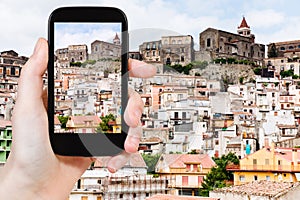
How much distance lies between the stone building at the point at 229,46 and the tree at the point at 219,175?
2.49 m

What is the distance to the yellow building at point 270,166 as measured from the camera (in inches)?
177

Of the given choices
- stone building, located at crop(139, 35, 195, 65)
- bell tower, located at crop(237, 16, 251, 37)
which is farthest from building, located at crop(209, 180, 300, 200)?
bell tower, located at crop(237, 16, 251, 37)

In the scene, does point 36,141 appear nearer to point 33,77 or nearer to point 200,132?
point 33,77

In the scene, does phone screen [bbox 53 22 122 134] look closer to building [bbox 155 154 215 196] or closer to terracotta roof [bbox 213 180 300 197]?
terracotta roof [bbox 213 180 300 197]

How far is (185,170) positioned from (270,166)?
714 millimetres

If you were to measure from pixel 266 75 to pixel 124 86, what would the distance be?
21.8 ft

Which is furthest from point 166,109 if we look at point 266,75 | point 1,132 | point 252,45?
point 252,45

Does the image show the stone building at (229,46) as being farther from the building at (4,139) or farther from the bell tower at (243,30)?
the building at (4,139)

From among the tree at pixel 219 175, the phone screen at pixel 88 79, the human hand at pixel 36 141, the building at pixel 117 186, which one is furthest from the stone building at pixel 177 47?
the human hand at pixel 36 141

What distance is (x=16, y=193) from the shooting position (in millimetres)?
406

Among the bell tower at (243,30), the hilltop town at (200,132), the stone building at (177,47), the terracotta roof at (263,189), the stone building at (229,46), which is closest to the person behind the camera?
the hilltop town at (200,132)

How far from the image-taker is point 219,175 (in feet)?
15.9

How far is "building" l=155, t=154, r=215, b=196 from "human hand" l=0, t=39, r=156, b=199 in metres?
3.88

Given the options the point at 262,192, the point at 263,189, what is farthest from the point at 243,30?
the point at 262,192
